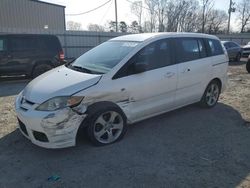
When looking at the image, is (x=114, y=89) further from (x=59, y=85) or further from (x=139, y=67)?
(x=59, y=85)

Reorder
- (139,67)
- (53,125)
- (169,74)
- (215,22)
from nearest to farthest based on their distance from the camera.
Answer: (53,125) < (139,67) < (169,74) < (215,22)

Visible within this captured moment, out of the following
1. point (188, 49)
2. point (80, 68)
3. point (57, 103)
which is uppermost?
point (188, 49)

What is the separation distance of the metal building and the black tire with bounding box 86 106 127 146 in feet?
56.2

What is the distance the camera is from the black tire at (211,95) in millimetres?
6035

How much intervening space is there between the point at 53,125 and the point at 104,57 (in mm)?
1662

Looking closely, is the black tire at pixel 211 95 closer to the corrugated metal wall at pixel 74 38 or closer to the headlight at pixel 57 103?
the headlight at pixel 57 103

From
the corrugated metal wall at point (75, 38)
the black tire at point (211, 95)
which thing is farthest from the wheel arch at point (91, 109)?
the corrugated metal wall at point (75, 38)

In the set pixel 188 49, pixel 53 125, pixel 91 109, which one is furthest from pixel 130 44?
pixel 53 125

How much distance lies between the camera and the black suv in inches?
380

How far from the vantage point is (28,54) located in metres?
10.0

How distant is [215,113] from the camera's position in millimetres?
5891

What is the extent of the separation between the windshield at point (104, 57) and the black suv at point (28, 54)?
5.63 meters

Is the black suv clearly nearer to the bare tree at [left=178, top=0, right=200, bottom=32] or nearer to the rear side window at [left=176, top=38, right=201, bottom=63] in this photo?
the rear side window at [left=176, top=38, right=201, bottom=63]

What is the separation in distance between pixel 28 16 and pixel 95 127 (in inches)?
790
